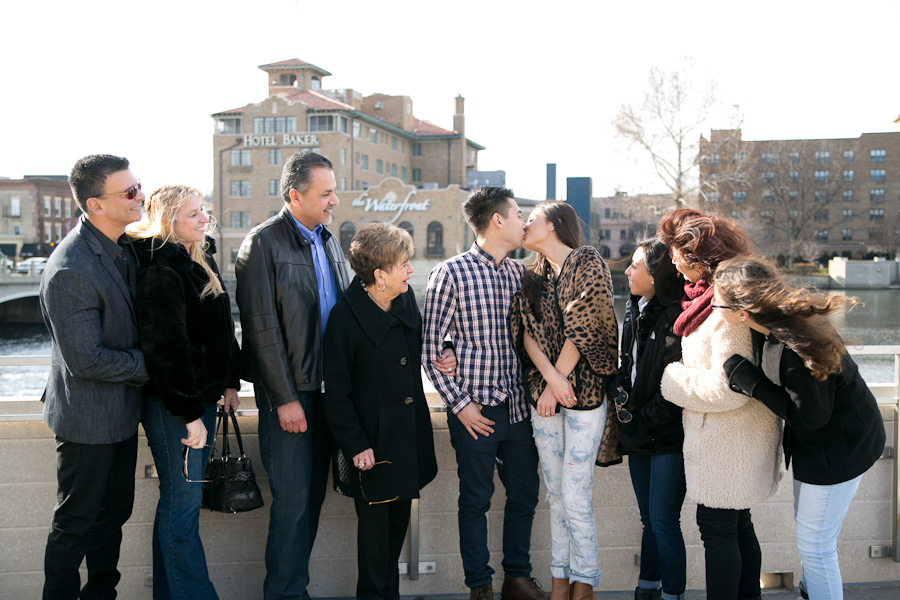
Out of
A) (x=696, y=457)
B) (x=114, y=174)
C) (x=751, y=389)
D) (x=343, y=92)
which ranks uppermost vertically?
(x=343, y=92)

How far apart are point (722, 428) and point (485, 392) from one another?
0.98m

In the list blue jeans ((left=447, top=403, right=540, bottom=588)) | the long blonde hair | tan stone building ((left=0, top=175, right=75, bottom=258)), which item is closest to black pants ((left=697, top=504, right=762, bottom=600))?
blue jeans ((left=447, top=403, right=540, bottom=588))

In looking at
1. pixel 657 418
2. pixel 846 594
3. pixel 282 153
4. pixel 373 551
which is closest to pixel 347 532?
pixel 373 551

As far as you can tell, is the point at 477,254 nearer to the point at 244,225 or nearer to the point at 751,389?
the point at 751,389

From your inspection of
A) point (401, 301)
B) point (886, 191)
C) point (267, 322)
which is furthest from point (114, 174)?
point (886, 191)

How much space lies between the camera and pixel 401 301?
2871 mm

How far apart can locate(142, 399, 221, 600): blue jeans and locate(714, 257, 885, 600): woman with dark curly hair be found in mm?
2156

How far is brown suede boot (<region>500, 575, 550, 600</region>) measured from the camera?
296 cm

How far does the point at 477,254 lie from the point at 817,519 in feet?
5.66

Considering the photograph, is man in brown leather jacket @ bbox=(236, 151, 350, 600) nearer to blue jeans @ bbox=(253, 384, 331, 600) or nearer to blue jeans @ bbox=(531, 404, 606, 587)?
blue jeans @ bbox=(253, 384, 331, 600)

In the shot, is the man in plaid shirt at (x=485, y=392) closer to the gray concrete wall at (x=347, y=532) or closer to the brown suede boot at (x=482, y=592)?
the brown suede boot at (x=482, y=592)

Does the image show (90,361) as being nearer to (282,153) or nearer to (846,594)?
(846,594)

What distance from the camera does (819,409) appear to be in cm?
216

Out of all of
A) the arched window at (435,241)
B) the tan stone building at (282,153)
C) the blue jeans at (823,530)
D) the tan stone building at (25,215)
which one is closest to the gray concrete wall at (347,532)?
the blue jeans at (823,530)
